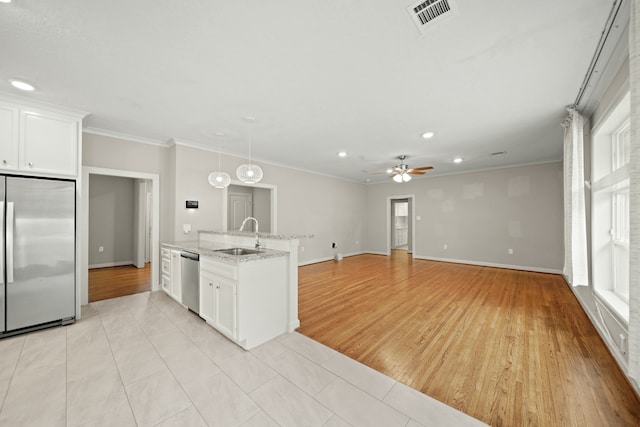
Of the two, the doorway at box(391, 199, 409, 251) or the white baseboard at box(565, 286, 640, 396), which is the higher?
the doorway at box(391, 199, 409, 251)

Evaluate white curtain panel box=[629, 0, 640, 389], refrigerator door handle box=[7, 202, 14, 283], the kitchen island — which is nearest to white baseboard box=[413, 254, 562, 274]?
white curtain panel box=[629, 0, 640, 389]

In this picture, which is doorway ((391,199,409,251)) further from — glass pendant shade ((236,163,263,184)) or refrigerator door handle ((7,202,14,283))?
refrigerator door handle ((7,202,14,283))

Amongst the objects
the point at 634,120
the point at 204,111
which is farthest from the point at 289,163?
the point at 634,120

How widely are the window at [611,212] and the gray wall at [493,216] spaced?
3.38 metres

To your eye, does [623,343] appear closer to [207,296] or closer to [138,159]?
[207,296]

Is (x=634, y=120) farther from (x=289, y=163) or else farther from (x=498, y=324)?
(x=289, y=163)

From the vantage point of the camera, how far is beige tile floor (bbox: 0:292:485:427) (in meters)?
1.55

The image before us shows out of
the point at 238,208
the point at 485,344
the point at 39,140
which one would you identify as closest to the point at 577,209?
the point at 485,344

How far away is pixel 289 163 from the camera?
19.2 feet

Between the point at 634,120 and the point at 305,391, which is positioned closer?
the point at 634,120

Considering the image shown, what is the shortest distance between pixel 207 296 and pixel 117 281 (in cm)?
331

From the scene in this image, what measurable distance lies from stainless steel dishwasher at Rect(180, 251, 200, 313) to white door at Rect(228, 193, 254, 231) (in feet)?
12.0

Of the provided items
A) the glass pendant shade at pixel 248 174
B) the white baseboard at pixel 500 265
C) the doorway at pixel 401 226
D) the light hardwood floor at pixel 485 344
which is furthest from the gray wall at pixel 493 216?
the glass pendant shade at pixel 248 174

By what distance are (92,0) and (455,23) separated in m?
2.37
